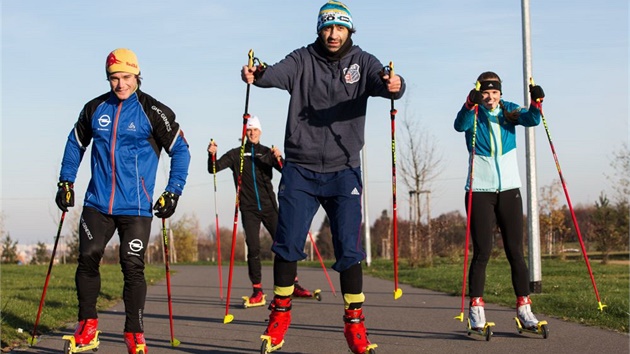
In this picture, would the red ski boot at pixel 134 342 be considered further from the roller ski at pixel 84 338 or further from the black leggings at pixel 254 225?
the black leggings at pixel 254 225

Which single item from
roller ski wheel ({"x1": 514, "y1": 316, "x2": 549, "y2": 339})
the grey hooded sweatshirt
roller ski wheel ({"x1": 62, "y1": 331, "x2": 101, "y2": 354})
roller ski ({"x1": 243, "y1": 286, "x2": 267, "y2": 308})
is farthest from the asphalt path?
the grey hooded sweatshirt

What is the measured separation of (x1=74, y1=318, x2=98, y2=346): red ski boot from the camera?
573 centimetres

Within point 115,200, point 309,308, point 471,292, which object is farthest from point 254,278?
point 115,200

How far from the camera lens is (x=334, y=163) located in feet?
18.3

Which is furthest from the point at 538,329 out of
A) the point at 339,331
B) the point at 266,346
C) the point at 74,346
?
the point at 74,346

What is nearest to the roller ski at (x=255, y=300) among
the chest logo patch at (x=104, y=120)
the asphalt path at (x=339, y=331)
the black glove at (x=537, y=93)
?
the asphalt path at (x=339, y=331)

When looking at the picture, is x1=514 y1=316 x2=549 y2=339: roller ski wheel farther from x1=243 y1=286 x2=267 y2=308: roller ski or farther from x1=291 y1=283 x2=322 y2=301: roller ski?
x1=291 y1=283 x2=322 y2=301: roller ski

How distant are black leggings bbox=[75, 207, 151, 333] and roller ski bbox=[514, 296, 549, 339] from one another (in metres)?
3.34

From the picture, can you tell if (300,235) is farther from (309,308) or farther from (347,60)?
(309,308)

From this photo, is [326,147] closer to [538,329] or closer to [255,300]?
[538,329]

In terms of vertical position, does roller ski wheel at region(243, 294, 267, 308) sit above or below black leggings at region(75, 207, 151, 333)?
below

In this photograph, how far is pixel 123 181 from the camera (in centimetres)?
578

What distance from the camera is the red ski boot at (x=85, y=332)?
5727 millimetres

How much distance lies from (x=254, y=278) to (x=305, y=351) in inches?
164
